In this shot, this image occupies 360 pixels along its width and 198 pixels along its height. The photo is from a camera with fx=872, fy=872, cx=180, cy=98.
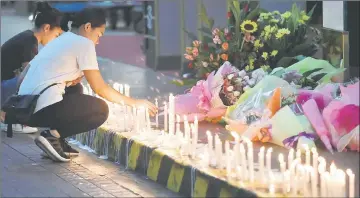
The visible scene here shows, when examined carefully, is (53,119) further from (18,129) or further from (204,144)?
(18,129)

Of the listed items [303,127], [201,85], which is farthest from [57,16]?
[303,127]

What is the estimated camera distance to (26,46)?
340 inches

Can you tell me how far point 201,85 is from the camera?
292 inches

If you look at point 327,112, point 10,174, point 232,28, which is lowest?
point 10,174

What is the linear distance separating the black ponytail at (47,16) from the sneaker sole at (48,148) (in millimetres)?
1830

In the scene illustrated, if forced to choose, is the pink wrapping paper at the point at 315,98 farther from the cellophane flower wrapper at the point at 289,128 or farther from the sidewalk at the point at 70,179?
the sidewalk at the point at 70,179

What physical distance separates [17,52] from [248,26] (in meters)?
2.35

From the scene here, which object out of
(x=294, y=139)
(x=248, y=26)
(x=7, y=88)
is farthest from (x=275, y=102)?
(x=7, y=88)

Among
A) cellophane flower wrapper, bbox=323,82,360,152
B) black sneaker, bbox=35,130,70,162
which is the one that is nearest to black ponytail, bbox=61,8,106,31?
black sneaker, bbox=35,130,70,162

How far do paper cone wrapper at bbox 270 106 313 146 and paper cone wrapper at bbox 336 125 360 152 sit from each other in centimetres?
32

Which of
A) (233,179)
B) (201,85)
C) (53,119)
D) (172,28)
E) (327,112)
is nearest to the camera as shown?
(233,179)

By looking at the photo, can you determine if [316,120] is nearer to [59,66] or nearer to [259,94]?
[259,94]

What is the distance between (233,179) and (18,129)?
3831 millimetres

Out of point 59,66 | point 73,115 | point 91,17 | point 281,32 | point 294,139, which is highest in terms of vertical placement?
point 91,17
